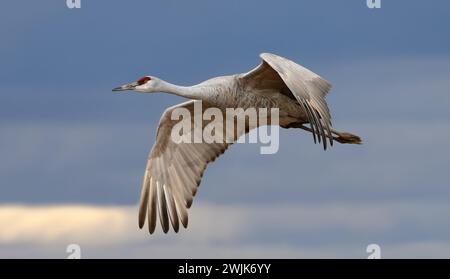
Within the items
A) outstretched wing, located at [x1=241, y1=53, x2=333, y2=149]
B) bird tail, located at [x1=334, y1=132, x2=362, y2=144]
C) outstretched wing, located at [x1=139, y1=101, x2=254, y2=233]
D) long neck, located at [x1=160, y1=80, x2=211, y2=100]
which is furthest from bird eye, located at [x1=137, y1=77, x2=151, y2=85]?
bird tail, located at [x1=334, y1=132, x2=362, y2=144]

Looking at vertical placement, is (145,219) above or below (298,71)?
below

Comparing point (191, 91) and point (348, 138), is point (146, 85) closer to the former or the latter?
point (191, 91)

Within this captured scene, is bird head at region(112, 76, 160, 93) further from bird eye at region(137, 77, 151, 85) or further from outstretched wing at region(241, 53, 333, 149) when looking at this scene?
outstretched wing at region(241, 53, 333, 149)

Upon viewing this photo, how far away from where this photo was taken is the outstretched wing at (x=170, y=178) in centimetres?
2612

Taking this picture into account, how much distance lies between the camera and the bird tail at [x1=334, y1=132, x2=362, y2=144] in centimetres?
2641

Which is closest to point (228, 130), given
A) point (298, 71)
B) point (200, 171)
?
point (200, 171)

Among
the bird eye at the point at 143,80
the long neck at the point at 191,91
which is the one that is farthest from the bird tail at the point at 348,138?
the bird eye at the point at 143,80

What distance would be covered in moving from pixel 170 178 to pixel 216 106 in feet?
6.80

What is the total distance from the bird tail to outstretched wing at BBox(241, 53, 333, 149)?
4.98 ft

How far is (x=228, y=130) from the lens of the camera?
1046 inches

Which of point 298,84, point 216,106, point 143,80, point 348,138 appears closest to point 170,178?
point 216,106

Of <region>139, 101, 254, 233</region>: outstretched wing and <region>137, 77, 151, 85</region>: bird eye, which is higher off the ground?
<region>137, 77, 151, 85</region>: bird eye

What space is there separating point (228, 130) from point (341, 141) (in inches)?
83.9

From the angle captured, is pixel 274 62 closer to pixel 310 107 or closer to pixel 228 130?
pixel 310 107
